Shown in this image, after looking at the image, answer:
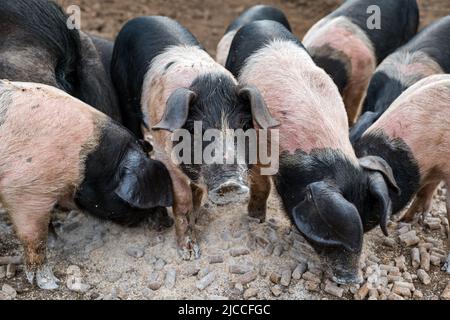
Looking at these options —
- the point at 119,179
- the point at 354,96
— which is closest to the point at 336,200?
the point at 119,179

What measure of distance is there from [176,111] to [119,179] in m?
0.64

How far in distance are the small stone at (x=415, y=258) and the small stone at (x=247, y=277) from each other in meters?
1.04

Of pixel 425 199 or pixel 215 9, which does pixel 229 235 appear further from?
pixel 215 9

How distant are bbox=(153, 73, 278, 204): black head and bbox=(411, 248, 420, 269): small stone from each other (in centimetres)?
134

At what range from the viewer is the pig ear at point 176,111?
3.33 meters

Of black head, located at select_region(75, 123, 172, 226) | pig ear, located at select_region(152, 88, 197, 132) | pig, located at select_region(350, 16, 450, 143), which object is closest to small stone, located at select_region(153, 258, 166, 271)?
black head, located at select_region(75, 123, 172, 226)

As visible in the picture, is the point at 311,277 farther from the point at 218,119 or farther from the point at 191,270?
the point at 218,119

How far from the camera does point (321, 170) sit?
3475 millimetres

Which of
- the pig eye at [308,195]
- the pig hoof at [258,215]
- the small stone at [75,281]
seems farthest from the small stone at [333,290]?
the small stone at [75,281]

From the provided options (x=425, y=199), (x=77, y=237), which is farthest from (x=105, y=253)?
(x=425, y=199)

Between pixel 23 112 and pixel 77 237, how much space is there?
94cm

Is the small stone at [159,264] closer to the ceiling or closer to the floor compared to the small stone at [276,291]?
closer to the ceiling

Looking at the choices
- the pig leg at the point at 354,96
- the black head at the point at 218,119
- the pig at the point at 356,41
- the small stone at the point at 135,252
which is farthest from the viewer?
the pig leg at the point at 354,96

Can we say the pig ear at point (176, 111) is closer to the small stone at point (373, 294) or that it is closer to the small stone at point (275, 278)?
the small stone at point (275, 278)
